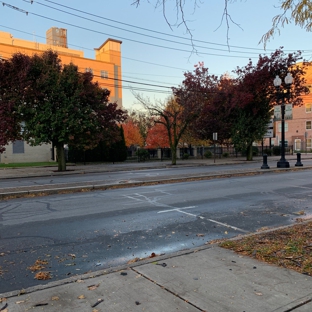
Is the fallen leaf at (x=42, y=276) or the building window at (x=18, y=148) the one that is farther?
the building window at (x=18, y=148)

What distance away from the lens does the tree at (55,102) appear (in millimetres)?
19953

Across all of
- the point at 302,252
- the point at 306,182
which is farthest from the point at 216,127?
the point at 302,252

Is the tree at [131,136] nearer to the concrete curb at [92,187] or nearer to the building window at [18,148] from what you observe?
the building window at [18,148]

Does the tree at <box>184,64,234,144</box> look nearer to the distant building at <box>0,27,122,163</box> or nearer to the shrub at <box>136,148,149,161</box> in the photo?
the shrub at <box>136,148,149,161</box>

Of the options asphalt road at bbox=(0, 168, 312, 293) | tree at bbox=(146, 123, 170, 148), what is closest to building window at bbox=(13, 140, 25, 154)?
tree at bbox=(146, 123, 170, 148)

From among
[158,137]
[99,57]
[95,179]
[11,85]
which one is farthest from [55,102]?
[99,57]

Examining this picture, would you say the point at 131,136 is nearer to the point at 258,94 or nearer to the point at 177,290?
the point at 258,94

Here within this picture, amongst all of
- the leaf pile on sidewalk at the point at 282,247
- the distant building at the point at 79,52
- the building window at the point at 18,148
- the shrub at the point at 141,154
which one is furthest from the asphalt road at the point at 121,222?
the distant building at the point at 79,52

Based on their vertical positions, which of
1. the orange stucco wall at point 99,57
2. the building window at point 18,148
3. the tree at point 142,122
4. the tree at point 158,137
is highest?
the orange stucco wall at point 99,57

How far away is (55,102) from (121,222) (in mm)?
15966

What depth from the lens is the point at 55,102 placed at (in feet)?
68.1

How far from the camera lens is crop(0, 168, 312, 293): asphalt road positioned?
4758 mm

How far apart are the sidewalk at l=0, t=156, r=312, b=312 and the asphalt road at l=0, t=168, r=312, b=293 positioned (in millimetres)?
625

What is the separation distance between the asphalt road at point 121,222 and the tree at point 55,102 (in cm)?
1058
